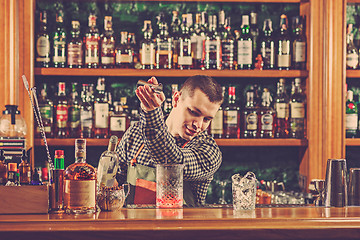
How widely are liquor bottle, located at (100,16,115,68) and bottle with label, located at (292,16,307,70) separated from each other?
3.40 ft

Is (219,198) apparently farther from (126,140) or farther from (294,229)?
(294,229)

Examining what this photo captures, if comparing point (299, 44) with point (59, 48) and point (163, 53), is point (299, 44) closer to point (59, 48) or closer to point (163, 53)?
point (163, 53)

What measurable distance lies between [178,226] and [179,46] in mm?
1671

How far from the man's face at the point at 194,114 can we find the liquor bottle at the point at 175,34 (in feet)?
2.19

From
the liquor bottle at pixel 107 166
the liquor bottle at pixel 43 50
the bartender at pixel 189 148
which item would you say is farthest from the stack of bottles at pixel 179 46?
the liquor bottle at pixel 107 166

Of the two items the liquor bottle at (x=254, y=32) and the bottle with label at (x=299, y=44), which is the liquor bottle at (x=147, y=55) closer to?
the liquor bottle at (x=254, y=32)

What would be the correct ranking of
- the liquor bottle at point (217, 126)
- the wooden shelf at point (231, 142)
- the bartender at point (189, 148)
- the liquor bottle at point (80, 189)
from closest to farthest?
the liquor bottle at point (80, 189)
the bartender at point (189, 148)
the wooden shelf at point (231, 142)
the liquor bottle at point (217, 126)

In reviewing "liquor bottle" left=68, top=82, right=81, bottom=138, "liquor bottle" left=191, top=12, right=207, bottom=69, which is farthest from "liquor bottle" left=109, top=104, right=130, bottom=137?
"liquor bottle" left=191, top=12, right=207, bottom=69

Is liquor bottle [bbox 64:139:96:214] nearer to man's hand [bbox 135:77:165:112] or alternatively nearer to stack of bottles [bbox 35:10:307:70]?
man's hand [bbox 135:77:165:112]

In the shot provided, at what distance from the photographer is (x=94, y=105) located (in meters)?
2.81

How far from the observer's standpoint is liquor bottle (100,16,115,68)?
2.78 metres

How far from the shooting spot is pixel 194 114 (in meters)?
2.15

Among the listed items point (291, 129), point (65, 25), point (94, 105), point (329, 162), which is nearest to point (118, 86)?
point (94, 105)

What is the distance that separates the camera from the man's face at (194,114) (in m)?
2.14
